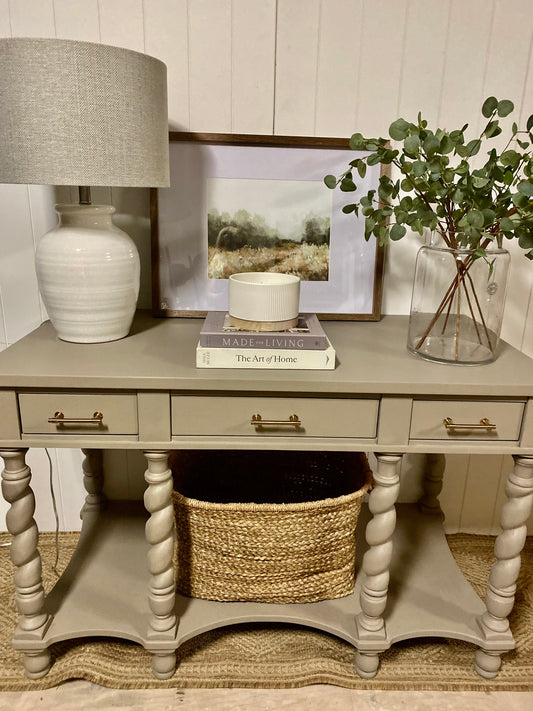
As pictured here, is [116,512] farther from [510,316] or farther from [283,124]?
[510,316]

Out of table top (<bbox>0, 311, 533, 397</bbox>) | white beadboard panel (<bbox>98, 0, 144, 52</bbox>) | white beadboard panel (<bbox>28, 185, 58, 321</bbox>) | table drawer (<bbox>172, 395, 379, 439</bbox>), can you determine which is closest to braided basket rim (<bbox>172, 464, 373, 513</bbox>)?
table drawer (<bbox>172, 395, 379, 439</bbox>)

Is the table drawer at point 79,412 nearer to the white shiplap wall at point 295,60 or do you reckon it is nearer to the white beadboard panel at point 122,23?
the white shiplap wall at point 295,60

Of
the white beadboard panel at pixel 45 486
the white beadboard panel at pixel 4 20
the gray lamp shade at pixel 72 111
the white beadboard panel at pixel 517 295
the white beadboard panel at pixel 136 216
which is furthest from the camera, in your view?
the white beadboard panel at pixel 45 486

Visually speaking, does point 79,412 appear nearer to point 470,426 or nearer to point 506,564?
point 470,426

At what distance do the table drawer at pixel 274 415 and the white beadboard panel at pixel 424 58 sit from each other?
2.73 ft

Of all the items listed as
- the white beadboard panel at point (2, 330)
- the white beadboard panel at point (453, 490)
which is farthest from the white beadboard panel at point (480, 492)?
the white beadboard panel at point (2, 330)

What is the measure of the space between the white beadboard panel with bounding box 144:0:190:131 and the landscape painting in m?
0.24

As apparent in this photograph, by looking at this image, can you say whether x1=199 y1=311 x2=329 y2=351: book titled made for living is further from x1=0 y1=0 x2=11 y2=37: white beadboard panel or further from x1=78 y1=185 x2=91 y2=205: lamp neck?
x1=0 y1=0 x2=11 y2=37: white beadboard panel

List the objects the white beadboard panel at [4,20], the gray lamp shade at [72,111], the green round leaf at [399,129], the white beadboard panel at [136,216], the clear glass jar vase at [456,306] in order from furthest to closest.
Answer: the white beadboard panel at [136,216] < the white beadboard panel at [4,20] < the clear glass jar vase at [456,306] < the green round leaf at [399,129] < the gray lamp shade at [72,111]

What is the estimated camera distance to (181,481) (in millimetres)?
1454

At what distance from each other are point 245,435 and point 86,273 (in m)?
0.48

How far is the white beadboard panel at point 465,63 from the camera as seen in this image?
139 centimetres

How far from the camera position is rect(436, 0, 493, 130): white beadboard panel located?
1395 mm

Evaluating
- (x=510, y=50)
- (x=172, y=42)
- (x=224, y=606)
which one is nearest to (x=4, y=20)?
(x=172, y=42)
